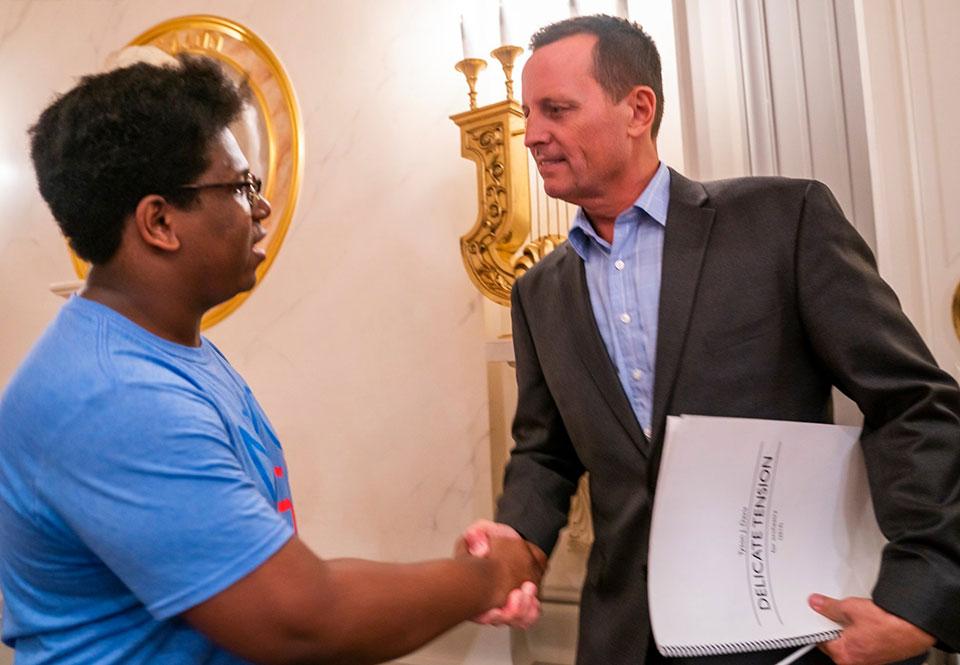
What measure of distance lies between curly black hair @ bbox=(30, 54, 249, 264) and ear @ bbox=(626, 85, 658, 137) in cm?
78

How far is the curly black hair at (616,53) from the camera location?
1.66 m

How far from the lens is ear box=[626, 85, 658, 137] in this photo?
1674mm

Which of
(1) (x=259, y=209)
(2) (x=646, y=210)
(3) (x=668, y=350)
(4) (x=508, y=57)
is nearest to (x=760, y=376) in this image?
(3) (x=668, y=350)

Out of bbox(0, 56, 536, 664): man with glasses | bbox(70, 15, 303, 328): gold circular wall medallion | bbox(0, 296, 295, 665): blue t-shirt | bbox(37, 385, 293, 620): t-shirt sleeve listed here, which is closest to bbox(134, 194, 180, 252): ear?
bbox(0, 56, 536, 664): man with glasses

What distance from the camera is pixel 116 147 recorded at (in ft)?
3.82

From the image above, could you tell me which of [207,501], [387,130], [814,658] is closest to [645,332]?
[814,658]

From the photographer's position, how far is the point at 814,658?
4.44 ft

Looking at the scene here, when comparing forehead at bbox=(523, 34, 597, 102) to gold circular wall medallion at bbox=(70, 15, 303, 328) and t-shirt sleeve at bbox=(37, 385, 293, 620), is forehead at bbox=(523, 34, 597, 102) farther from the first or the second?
gold circular wall medallion at bbox=(70, 15, 303, 328)

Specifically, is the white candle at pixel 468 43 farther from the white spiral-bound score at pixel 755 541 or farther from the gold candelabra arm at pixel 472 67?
the white spiral-bound score at pixel 755 541

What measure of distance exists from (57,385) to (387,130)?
84.7 inches

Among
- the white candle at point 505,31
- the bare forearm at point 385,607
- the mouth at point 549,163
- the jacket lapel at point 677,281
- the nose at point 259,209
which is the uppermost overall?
the white candle at point 505,31

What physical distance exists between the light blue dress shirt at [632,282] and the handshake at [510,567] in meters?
0.33

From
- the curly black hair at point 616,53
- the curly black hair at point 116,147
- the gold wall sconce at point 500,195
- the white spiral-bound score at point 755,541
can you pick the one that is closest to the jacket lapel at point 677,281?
the white spiral-bound score at point 755,541

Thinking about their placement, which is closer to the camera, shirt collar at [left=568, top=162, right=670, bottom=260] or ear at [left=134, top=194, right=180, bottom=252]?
ear at [left=134, top=194, right=180, bottom=252]
